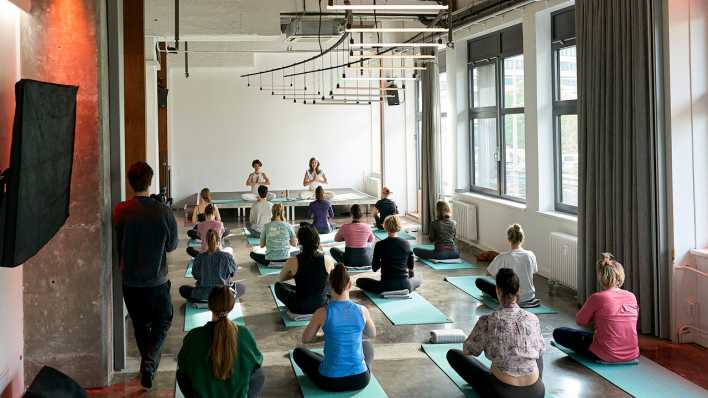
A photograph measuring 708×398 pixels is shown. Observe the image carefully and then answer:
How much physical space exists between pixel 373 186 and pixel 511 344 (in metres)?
12.2

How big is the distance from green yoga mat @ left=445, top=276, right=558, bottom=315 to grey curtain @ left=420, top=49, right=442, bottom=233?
3.73 m

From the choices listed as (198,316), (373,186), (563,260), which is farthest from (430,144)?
(198,316)

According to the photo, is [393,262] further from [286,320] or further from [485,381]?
[485,381]

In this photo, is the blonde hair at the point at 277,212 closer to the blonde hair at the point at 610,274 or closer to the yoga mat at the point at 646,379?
the yoga mat at the point at 646,379

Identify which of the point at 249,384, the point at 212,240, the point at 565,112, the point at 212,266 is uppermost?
the point at 565,112

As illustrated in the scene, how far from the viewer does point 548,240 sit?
859cm

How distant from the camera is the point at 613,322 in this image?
5.38 metres

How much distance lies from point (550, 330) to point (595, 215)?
4.09 feet

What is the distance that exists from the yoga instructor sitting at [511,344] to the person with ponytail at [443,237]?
16.4ft

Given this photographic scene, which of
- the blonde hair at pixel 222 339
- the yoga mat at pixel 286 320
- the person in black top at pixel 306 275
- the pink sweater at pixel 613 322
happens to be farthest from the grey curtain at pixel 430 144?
the blonde hair at pixel 222 339

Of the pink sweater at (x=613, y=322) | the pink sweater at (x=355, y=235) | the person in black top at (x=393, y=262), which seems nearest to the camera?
the pink sweater at (x=613, y=322)

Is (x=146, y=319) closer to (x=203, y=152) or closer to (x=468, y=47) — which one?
(x=468, y=47)

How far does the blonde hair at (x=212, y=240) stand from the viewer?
685 centimetres

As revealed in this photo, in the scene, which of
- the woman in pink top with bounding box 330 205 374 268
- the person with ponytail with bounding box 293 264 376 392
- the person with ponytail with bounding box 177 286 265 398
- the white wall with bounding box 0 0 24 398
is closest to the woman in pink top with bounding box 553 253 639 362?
the person with ponytail with bounding box 293 264 376 392
